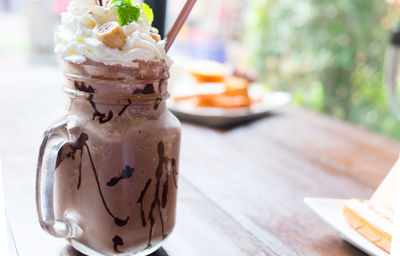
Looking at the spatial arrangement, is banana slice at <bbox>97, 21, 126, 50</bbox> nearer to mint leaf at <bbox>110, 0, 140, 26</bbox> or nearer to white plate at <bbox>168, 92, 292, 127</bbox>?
mint leaf at <bbox>110, 0, 140, 26</bbox>

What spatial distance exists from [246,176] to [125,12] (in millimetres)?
563

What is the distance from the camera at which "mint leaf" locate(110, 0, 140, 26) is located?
0.55 metres

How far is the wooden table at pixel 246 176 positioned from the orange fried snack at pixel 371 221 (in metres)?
0.04

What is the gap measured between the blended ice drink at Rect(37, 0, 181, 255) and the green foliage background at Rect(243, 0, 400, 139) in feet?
11.4

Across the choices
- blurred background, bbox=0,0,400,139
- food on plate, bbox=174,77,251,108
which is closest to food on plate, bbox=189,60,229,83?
food on plate, bbox=174,77,251,108

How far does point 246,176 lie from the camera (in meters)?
1.01

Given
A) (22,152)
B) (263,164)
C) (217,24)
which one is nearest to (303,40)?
(217,24)

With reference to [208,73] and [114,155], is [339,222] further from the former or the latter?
[208,73]

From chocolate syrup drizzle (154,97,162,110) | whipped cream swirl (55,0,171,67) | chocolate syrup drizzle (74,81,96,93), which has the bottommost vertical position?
chocolate syrup drizzle (154,97,162,110)

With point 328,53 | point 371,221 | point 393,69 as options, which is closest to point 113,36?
point 371,221

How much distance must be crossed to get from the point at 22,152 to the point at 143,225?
55cm

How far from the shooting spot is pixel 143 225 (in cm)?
57

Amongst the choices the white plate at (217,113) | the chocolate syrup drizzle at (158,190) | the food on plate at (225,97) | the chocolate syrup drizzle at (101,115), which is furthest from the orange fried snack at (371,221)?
the food on plate at (225,97)

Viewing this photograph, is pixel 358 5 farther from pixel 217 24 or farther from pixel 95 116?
pixel 95 116
